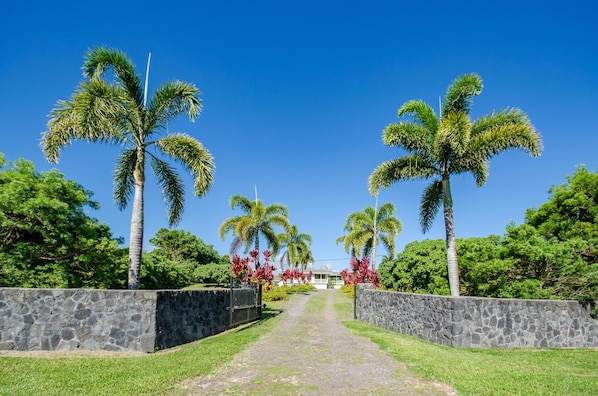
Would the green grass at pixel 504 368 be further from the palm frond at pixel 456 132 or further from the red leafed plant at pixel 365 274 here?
the red leafed plant at pixel 365 274

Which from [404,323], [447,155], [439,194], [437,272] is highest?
[447,155]

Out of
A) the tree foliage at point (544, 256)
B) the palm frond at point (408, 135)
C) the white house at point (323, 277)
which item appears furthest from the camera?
the white house at point (323, 277)

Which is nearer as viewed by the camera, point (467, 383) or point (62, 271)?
point (467, 383)

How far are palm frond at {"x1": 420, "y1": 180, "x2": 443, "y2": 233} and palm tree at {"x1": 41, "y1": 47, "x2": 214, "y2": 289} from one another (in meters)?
9.37

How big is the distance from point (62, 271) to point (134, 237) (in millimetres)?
2638

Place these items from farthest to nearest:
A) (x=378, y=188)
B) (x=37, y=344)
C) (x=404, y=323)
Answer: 1. (x=378, y=188)
2. (x=404, y=323)
3. (x=37, y=344)

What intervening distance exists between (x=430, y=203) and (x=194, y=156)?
10067 mm

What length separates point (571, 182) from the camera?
1672 centimetres

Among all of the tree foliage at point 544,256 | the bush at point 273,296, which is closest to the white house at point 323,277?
the bush at point 273,296

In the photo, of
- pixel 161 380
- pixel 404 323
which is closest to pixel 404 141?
pixel 404 323

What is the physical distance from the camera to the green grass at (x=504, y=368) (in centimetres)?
A: 607

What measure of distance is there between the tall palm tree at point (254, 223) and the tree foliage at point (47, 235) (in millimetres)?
16894

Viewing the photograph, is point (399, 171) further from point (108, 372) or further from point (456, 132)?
point (108, 372)

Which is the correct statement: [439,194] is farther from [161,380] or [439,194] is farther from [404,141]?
Answer: [161,380]
